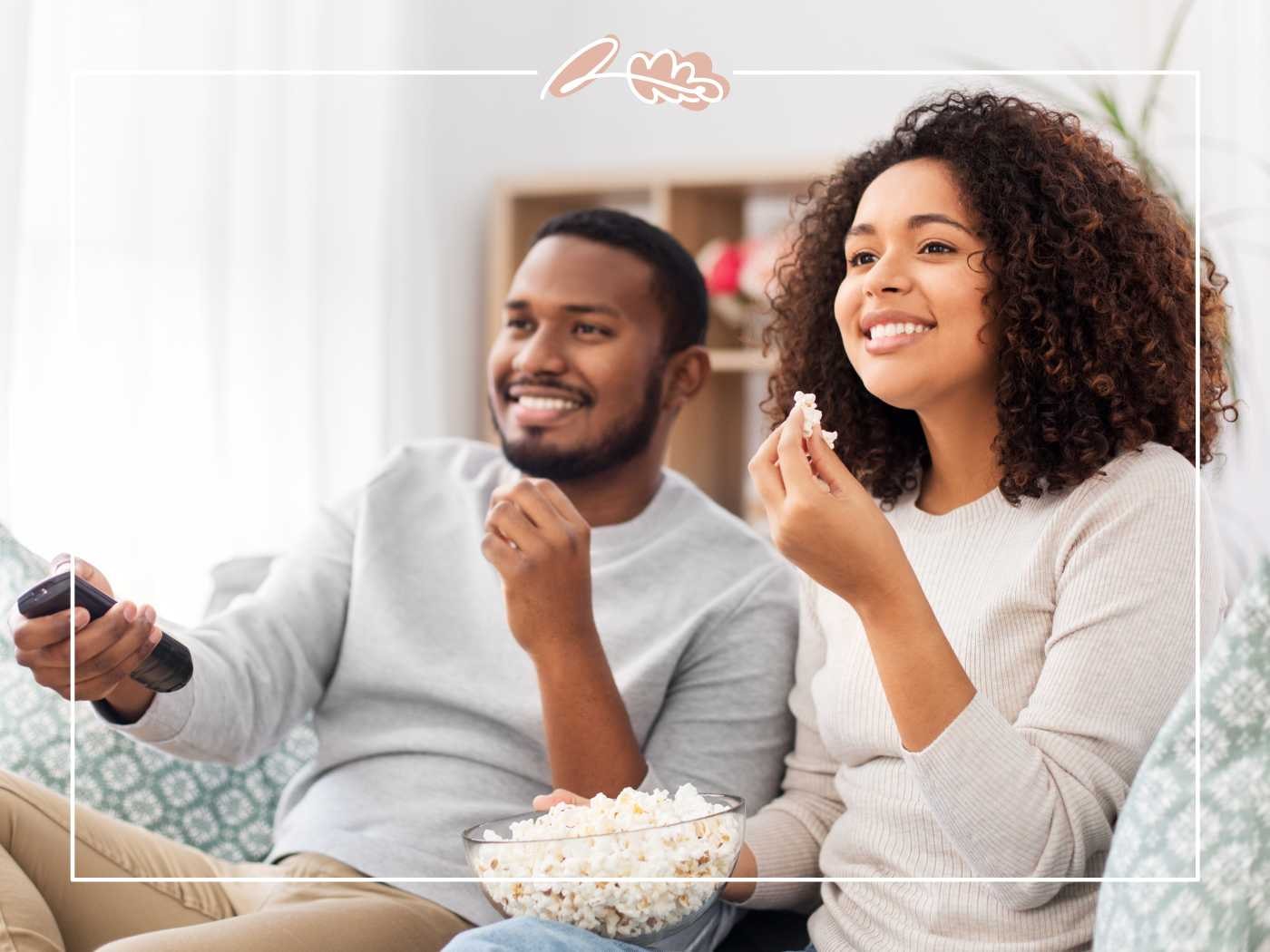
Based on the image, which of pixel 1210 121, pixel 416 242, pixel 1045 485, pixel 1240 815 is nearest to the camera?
pixel 1240 815

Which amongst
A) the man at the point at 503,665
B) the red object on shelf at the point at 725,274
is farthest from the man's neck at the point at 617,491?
the red object on shelf at the point at 725,274

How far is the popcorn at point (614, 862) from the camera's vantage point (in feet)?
3.04

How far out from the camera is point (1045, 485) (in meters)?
0.99

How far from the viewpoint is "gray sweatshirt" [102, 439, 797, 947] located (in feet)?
3.77

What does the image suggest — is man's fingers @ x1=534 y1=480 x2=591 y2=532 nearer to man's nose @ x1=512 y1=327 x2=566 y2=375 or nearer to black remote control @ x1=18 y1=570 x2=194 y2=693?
man's nose @ x1=512 y1=327 x2=566 y2=375

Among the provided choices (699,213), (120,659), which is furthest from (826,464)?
(699,213)

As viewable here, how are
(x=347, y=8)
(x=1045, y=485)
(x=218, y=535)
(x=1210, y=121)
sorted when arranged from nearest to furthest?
(x=1045, y=485)
(x=218, y=535)
(x=1210, y=121)
(x=347, y=8)

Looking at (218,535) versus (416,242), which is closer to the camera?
(218,535)

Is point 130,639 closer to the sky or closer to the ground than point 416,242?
closer to the ground

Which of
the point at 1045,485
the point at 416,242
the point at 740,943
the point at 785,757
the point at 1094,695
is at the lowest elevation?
the point at 740,943

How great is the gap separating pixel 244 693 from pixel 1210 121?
1434 millimetres

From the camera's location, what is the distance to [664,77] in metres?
1.02

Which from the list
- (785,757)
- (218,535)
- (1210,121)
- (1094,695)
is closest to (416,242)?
(218,535)

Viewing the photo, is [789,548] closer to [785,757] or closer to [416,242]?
[785,757]
